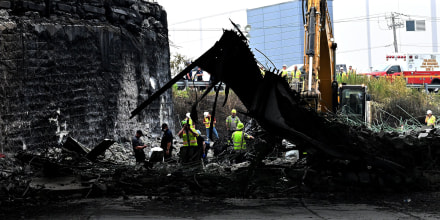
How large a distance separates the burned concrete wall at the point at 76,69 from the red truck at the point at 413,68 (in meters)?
22.5

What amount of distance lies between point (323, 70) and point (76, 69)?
7.18 meters

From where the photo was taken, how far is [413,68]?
39531 mm

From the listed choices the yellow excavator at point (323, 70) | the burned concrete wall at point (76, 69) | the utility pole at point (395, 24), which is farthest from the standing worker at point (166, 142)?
the utility pole at point (395, 24)

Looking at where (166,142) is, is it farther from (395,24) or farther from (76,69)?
(395,24)

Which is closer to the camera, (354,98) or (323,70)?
(323,70)

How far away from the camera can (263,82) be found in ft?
34.3

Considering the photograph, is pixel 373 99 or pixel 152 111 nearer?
pixel 152 111

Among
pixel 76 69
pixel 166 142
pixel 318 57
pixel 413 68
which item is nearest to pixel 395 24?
pixel 413 68

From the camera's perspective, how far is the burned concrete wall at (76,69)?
47.1 feet

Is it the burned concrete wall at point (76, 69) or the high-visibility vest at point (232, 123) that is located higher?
the burned concrete wall at point (76, 69)

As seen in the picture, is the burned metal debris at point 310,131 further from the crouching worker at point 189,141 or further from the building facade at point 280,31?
the building facade at point 280,31

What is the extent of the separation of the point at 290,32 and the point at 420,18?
38.7ft

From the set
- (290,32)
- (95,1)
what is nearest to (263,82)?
(95,1)

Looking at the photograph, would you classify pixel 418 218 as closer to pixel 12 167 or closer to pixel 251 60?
pixel 251 60
